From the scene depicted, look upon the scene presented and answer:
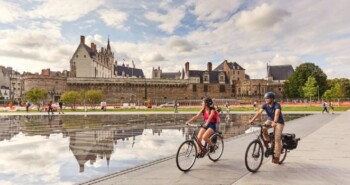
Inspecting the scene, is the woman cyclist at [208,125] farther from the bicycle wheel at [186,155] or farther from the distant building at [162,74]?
the distant building at [162,74]

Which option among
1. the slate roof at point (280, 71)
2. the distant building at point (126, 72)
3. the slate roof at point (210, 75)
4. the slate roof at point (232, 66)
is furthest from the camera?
the distant building at point (126, 72)

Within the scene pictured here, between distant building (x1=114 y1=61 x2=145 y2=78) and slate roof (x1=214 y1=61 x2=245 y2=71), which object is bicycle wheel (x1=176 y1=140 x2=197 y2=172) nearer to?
slate roof (x1=214 y1=61 x2=245 y2=71)

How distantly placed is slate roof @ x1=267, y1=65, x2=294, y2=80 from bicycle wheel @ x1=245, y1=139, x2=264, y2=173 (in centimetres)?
10160

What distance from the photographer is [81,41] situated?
9156 cm

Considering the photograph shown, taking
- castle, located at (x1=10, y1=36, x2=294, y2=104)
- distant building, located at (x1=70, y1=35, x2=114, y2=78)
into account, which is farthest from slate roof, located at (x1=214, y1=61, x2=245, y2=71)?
distant building, located at (x1=70, y1=35, x2=114, y2=78)

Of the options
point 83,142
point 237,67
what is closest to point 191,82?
point 237,67

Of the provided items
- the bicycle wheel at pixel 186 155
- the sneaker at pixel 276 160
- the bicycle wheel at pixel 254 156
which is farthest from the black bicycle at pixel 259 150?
the bicycle wheel at pixel 186 155

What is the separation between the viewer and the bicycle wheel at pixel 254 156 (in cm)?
777

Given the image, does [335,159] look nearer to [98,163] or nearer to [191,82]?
[98,163]

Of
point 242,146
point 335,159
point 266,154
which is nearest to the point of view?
point 266,154

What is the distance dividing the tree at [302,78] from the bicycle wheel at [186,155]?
8662 cm

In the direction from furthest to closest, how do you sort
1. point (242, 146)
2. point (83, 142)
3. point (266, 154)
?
point (83, 142)
point (242, 146)
point (266, 154)

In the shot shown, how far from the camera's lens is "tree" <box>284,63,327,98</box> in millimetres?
90562

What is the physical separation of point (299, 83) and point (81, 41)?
6081cm
